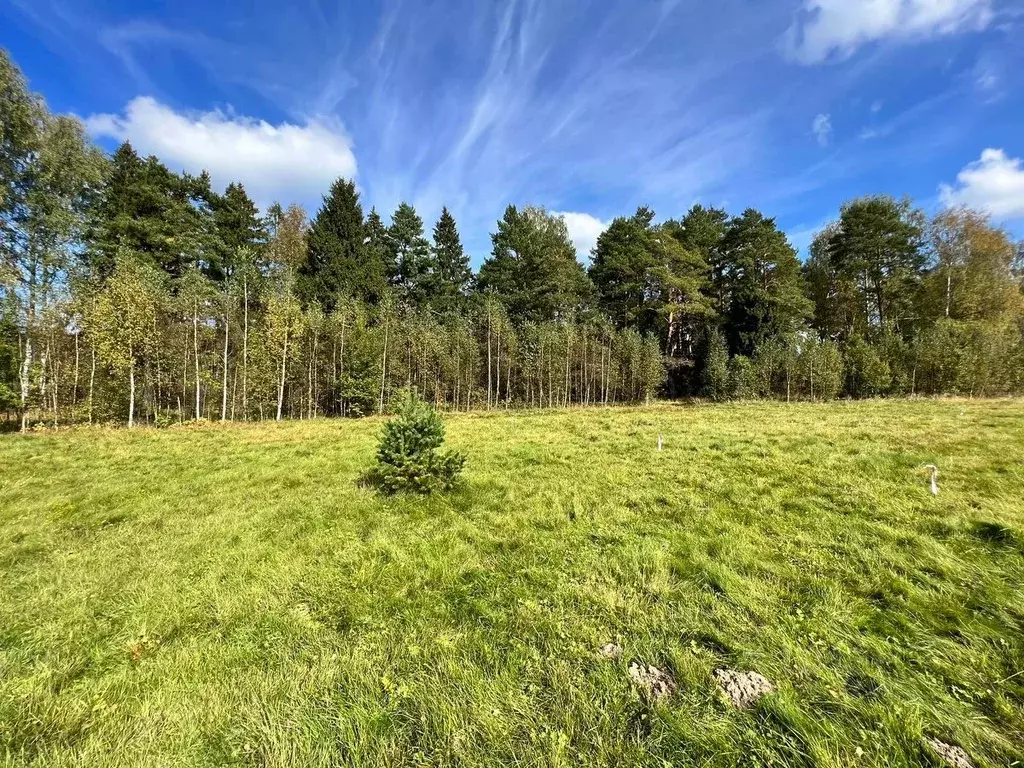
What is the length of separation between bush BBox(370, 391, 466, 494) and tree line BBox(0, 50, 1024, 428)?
72.4 feet

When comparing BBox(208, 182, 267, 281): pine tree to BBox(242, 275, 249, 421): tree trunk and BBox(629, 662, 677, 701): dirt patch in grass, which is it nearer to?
BBox(242, 275, 249, 421): tree trunk

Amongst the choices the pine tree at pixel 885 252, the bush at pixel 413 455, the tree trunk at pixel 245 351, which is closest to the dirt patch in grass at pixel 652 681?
the bush at pixel 413 455

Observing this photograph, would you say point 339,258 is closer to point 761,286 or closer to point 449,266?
point 449,266

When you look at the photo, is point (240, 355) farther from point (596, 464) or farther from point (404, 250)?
point (596, 464)

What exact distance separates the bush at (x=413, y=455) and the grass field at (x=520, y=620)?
62cm

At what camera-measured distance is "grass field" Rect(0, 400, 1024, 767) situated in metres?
2.75

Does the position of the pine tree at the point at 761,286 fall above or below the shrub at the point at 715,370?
above

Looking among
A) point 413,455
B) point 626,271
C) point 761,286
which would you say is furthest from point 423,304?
point 413,455

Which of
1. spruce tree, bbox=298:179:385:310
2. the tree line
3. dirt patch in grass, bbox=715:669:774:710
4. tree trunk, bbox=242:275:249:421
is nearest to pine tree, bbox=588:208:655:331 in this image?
the tree line

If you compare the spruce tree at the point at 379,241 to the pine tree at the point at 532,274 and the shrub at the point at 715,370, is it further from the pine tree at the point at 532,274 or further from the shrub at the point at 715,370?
the shrub at the point at 715,370

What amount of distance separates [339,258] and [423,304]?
8.63m

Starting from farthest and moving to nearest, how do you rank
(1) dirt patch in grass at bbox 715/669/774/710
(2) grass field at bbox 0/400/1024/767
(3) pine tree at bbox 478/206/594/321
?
(3) pine tree at bbox 478/206/594/321 → (1) dirt patch in grass at bbox 715/669/774/710 → (2) grass field at bbox 0/400/1024/767

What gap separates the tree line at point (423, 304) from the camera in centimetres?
2233

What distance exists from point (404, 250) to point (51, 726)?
1790 inches
